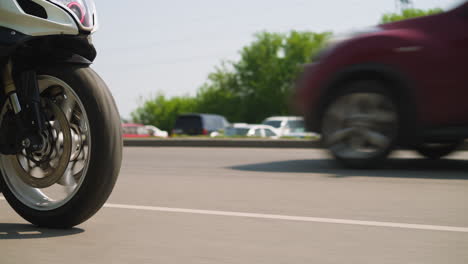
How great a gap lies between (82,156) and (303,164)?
4.96 metres

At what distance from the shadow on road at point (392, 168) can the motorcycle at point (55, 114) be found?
3603 mm

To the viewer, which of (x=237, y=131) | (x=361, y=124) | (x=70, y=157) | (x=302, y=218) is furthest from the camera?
(x=237, y=131)

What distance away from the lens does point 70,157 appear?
3645 mm

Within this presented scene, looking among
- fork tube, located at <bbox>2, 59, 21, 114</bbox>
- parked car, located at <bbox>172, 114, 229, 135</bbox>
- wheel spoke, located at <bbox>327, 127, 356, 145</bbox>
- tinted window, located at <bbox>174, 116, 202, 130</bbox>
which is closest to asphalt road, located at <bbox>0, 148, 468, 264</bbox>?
wheel spoke, located at <bbox>327, 127, 356, 145</bbox>

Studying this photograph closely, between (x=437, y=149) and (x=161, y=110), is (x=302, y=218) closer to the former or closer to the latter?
(x=437, y=149)

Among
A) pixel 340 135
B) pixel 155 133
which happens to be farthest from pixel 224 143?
pixel 155 133

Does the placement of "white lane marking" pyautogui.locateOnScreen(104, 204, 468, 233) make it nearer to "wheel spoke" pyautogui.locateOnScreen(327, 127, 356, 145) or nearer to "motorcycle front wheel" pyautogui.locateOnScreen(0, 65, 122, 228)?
"motorcycle front wheel" pyautogui.locateOnScreen(0, 65, 122, 228)

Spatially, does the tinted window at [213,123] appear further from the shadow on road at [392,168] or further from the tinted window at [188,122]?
the shadow on road at [392,168]

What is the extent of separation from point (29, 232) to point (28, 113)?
0.64 metres

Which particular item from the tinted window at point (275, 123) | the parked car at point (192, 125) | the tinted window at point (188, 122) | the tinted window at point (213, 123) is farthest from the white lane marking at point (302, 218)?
the tinted window at point (275, 123)

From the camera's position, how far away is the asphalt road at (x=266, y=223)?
314cm

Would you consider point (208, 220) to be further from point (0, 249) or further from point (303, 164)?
point (303, 164)

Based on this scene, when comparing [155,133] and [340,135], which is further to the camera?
[155,133]

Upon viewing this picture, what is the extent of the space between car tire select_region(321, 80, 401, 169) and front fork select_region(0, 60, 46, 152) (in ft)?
14.1
